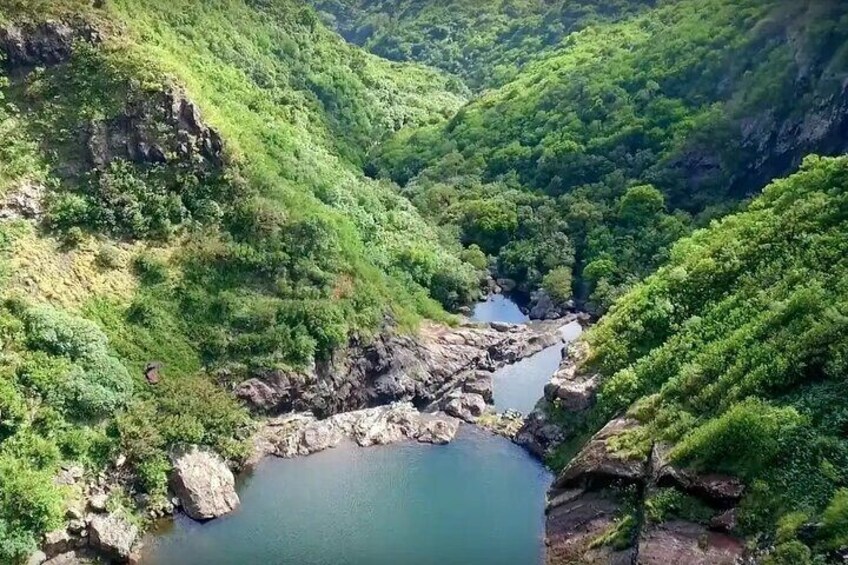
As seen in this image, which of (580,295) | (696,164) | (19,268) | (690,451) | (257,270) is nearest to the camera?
(690,451)

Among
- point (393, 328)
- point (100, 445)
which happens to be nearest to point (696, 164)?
point (393, 328)

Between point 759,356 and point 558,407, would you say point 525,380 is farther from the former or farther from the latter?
point 759,356

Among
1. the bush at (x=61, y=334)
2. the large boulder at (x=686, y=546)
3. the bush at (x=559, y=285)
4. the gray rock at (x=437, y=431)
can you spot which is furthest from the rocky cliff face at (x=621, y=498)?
the bush at (x=61, y=334)

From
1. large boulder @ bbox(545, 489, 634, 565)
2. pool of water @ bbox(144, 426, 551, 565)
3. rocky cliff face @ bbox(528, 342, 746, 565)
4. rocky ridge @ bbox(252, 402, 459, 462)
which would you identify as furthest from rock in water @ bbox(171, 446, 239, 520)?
rocky cliff face @ bbox(528, 342, 746, 565)

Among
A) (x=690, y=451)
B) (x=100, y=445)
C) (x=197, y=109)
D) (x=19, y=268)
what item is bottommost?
(x=100, y=445)

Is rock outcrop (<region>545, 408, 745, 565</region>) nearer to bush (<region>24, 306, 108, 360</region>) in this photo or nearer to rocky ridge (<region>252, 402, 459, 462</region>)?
rocky ridge (<region>252, 402, 459, 462</region>)

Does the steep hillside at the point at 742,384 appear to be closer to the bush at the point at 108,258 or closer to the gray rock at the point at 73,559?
the gray rock at the point at 73,559

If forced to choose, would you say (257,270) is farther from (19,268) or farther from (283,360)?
(19,268)
